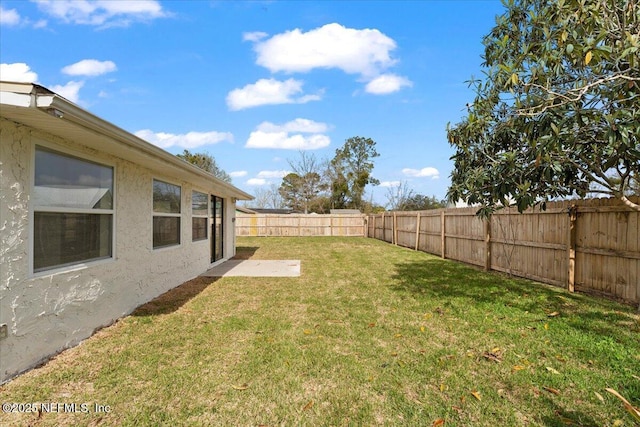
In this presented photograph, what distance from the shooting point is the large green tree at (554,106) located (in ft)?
11.6

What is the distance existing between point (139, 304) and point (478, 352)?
16.4ft

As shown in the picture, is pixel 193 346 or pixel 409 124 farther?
pixel 409 124

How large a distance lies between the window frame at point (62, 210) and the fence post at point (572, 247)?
7773 mm

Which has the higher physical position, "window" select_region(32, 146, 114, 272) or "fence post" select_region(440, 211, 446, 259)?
"window" select_region(32, 146, 114, 272)

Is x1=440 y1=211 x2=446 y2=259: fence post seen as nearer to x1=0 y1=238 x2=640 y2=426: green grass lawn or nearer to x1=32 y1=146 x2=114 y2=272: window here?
x1=0 y1=238 x2=640 y2=426: green grass lawn

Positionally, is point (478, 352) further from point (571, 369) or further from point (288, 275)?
point (288, 275)

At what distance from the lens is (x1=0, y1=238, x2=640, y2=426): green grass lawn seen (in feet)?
7.69

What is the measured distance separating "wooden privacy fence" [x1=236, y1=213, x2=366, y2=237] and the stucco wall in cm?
1708

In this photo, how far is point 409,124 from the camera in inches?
670

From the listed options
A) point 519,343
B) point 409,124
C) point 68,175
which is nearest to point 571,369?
point 519,343

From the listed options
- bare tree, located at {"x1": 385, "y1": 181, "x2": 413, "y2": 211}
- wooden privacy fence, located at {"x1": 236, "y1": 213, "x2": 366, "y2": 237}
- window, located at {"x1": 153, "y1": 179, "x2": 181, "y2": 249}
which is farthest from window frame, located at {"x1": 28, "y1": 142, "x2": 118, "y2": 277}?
bare tree, located at {"x1": 385, "y1": 181, "x2": 413, "y2": 211}

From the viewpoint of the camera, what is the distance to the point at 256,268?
902 cm

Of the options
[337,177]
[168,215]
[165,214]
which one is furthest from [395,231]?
[337,177]

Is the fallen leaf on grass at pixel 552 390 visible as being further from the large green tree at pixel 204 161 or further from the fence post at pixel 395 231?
the large green tree at pixel 204 161
